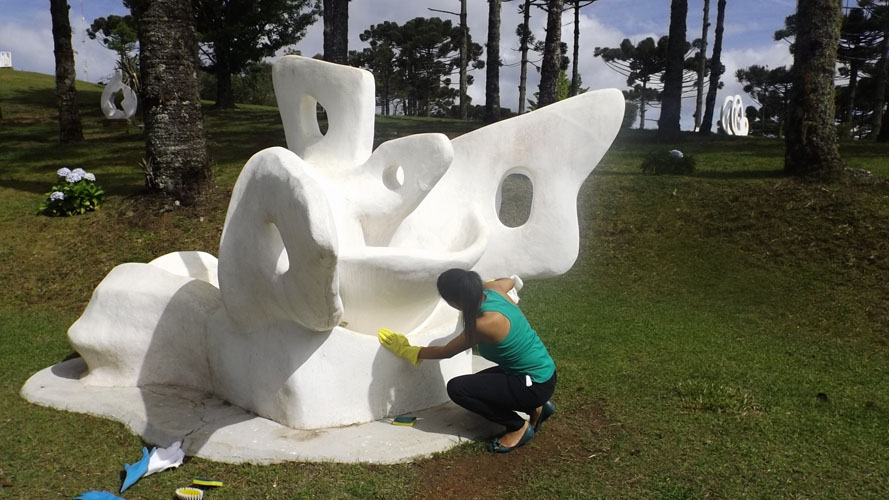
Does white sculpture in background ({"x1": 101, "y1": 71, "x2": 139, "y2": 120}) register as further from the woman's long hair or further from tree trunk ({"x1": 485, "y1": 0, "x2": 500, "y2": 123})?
the woman's long hair

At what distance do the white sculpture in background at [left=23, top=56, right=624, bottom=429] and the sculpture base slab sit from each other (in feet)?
0.40

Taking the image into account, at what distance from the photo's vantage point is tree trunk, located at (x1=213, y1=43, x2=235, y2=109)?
2248 centimetres

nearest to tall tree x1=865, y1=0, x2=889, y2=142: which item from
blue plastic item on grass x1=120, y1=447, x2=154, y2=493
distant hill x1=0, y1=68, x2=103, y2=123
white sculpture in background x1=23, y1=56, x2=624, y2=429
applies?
white sculpture in background x1=23, y1=56, x2=624, y2=429

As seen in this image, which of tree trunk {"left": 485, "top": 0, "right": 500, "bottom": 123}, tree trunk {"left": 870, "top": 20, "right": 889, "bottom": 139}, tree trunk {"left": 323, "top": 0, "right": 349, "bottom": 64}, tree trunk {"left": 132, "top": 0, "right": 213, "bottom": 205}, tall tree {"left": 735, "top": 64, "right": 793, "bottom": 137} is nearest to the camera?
tree trunk {"left": 132, "top": 0, "right": 213, "bottom": 205}

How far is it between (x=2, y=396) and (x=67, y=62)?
10.5 metres

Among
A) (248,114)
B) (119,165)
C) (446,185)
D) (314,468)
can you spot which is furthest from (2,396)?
(248,114)

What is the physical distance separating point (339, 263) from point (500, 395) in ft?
4.26

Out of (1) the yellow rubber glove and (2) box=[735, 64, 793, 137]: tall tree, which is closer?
(1) the yellow rubber glove

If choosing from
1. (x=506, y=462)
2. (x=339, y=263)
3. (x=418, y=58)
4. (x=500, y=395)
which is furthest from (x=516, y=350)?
(x=418, y=58)

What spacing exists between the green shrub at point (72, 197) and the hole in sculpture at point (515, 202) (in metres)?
6.13

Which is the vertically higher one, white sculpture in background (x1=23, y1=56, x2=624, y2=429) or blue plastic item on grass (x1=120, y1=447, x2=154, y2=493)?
white sculpture in background (x1=23, y1=56, x2=624, y2=429)

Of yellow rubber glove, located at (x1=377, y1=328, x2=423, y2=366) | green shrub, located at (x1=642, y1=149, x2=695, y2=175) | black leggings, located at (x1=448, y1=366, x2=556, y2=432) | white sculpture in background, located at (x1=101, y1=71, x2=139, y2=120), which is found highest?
white sculpture in background, located at (x1=101, y1=71, x2=139, y2=120)

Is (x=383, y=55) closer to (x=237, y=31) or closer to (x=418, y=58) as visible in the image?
(x=418, y=58)

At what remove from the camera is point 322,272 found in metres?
3.69
